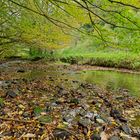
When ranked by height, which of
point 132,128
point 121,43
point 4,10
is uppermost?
point 4,10

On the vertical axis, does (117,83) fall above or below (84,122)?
below

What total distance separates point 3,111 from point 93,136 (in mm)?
1646

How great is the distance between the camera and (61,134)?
3850 mm

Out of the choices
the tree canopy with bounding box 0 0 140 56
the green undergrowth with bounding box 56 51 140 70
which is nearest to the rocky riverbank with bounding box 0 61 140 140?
the tree canopy with bounding box 0 0 140 56

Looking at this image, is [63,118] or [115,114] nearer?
[63,118]

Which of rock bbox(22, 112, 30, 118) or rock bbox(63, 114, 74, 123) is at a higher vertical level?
rock bbox(22, 112, 30, 118)

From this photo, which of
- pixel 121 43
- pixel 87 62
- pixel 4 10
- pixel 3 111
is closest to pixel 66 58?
pixel 87 62

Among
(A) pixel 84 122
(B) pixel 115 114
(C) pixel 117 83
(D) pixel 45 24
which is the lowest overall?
(C) pixel 117 83

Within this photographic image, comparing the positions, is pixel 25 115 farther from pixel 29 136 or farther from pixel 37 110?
pixel 29 136

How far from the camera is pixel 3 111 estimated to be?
4.71 m

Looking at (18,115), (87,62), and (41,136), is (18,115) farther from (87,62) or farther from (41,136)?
(87,62)

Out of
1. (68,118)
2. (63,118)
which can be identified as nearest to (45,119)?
(63,118)

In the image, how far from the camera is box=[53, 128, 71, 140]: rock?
149 inches

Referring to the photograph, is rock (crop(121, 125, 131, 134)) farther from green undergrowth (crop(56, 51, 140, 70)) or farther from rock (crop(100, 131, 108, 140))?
green undergrowth (crop(56, 51, 140, 70))
